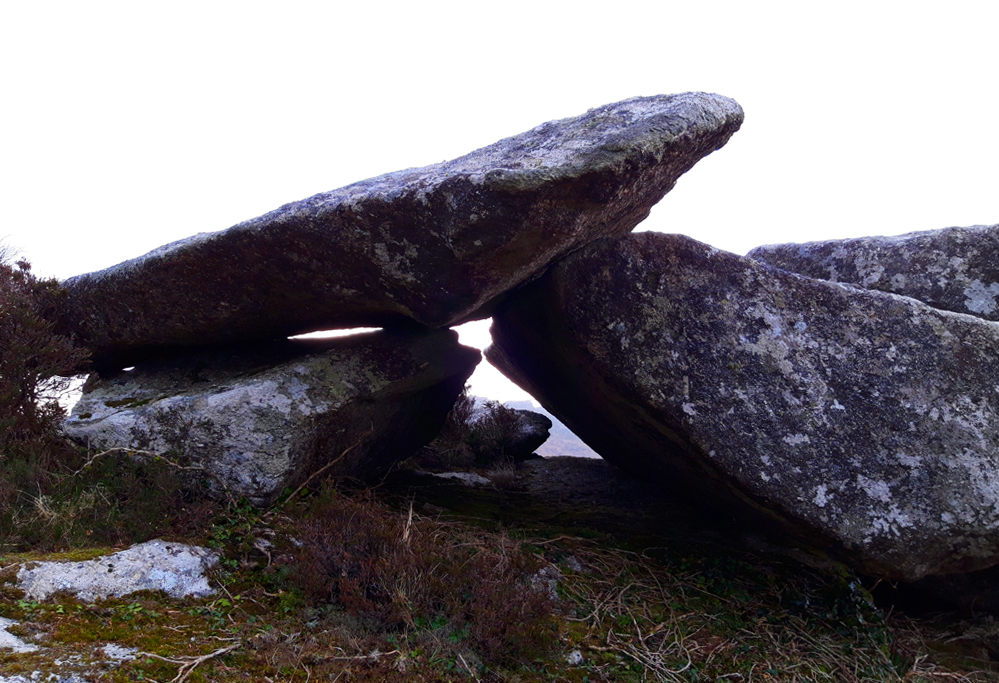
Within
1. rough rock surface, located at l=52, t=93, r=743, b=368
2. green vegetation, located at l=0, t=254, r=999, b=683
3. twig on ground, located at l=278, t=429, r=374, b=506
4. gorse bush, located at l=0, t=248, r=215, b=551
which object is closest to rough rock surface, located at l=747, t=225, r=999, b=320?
rough rock surface, located at l=52, t=93, r=743, b=368

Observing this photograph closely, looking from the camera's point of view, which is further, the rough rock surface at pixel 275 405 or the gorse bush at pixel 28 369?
the gorse bush at pixel 28 369

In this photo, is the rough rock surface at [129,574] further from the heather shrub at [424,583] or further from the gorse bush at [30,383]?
the gorse bush at [30,383]

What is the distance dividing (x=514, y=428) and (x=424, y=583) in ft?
19.8

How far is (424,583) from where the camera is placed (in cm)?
446

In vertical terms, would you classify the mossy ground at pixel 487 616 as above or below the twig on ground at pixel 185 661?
below

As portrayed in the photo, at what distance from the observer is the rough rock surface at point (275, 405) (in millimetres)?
5723

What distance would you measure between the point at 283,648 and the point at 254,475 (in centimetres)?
206

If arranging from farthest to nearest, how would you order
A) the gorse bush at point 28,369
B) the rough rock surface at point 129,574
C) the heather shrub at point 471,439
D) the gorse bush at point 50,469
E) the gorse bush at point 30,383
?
the heather shrub at point 471,439
the gorse bush at point 28,369
the gorse bush at point 30,383
the gorse bush at point 50,469
the rough rock surface at point 129,574

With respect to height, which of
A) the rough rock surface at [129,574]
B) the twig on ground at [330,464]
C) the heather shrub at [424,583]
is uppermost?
the rough rock surface at [129,574]

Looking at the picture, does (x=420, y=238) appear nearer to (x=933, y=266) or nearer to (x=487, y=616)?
(x=487, y=616)

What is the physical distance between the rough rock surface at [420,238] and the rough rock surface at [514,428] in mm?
3792

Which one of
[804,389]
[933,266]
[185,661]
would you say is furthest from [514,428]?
[185,661]

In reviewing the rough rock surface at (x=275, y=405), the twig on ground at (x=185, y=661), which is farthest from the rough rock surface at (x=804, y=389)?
the twig on ground at (x=185, y=661)

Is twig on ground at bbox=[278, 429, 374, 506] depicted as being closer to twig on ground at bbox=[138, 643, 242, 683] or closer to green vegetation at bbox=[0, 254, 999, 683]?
green vegetation at bbox=[0, 254, 999, 683]
